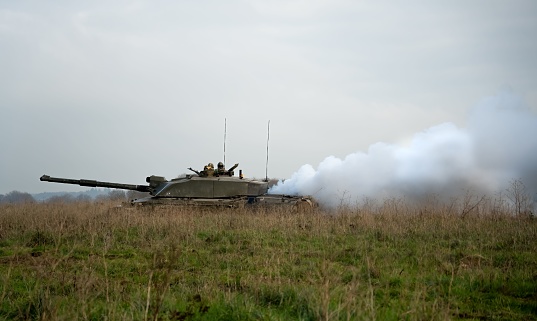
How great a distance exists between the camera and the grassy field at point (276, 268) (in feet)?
19.0

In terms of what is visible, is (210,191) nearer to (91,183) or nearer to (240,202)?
(240,202)

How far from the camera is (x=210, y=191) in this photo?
20375 millimetres

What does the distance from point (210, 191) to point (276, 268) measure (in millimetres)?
11963

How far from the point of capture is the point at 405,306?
242 inches

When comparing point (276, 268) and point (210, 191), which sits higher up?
point (210, 191)

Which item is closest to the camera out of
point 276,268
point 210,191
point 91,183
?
point 276,268

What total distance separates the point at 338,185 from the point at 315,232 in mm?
11638

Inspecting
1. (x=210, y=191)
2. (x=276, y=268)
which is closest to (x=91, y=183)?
(x=210, y=191)

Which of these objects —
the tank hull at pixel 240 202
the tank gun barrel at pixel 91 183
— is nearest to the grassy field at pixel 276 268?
the tank hull at pixel 240 202

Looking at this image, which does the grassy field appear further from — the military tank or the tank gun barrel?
the tank gun barrel

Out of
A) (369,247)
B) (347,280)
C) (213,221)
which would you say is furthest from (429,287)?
(213,221)

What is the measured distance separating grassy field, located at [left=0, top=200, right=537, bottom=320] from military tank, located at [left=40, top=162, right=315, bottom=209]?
82.6 inches

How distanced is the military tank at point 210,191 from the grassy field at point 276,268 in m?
2.10

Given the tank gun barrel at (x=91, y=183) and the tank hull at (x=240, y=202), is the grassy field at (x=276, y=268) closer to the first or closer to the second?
the tank hull at (x=240, y=202)
